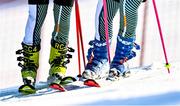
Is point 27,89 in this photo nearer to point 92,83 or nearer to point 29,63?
point 29,63

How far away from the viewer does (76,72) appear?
4207mm

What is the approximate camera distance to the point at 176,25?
471cm

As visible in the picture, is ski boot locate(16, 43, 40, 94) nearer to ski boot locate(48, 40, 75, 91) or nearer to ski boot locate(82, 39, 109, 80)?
ski boot locate(48, 40, 75, 91)

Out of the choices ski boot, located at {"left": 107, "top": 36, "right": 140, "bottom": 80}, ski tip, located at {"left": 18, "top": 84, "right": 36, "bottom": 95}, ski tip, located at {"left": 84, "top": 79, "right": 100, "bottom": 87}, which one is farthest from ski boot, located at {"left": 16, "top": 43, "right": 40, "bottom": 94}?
ski boot, located at {"left": 107, "top": 36, "right": 140, "bottom": 80}

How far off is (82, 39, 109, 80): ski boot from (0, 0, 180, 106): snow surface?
120 millimetres

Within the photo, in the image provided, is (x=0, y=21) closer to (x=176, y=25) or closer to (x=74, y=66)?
(x=74, y=66)

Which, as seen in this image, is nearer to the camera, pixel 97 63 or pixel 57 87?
pixel 57 87

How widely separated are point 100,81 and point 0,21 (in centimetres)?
90

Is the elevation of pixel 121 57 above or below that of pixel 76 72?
above

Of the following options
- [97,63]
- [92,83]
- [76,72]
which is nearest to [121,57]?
[97,63]

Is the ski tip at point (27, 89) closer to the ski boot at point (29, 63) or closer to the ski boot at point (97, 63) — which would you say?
the ski boot at point (29, 63)

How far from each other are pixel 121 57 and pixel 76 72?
37.8 inches

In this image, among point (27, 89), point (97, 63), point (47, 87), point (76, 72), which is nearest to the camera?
point (27, 89)

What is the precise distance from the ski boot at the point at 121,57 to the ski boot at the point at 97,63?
51 mm
